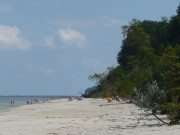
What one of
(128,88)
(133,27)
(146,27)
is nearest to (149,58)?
(128,88)

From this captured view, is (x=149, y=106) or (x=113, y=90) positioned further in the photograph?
(x=113, y=90)

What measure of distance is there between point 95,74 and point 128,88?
767 cm

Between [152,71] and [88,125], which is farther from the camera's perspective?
[152,71]

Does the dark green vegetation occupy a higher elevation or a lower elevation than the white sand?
higher

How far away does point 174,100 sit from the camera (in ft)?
51.2

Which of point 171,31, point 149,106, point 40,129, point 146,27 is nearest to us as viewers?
point 149,106

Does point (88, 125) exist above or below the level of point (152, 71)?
below

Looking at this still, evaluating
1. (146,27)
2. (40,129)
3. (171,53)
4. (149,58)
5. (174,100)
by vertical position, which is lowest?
(40,129)

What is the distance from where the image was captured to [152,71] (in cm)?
3419

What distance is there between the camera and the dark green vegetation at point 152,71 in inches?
557

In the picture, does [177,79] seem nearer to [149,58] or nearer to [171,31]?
[149,58]

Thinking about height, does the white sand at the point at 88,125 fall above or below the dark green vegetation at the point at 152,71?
below

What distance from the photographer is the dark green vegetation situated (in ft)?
46.4

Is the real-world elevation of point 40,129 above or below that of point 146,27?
below
